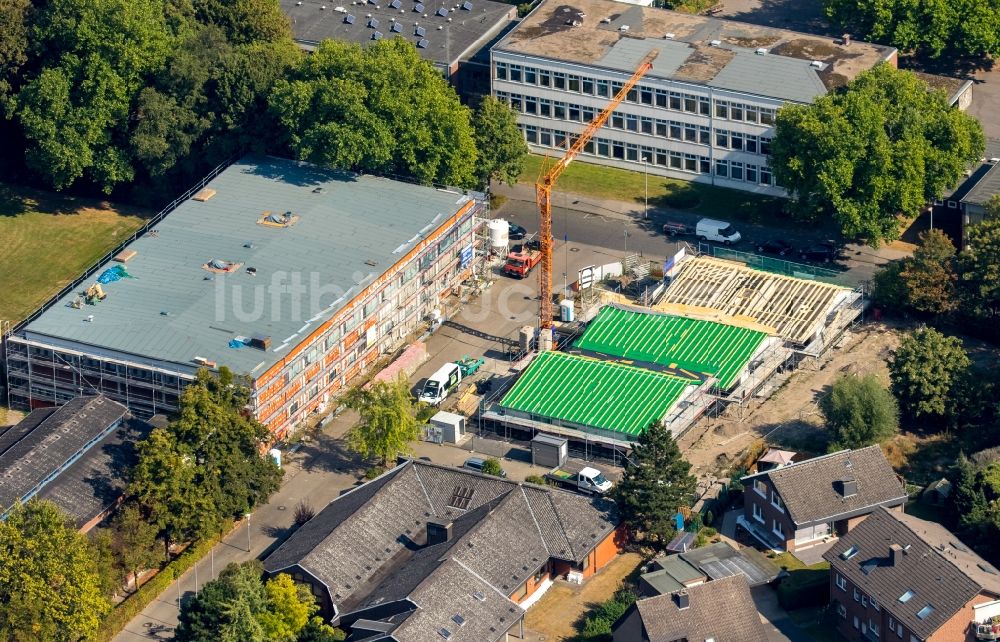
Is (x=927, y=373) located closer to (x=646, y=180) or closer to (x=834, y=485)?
(x=834, y=485)

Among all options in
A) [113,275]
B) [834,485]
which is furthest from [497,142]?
[834,485]

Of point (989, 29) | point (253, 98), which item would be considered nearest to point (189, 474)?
point (253, 98)

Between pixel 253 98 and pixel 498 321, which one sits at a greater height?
pixel 253 98

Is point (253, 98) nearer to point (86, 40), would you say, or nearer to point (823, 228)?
point (86, 40)

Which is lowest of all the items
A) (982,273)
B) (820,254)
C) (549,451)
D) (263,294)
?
(549,451)

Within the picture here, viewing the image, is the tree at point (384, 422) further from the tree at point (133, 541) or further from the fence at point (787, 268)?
the fence at point (787, 268)

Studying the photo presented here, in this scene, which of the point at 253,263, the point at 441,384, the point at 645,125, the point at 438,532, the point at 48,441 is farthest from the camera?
the point at 645,125

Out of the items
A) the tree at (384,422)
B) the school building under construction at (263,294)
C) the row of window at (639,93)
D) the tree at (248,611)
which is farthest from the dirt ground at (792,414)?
the tree at (248,611)
